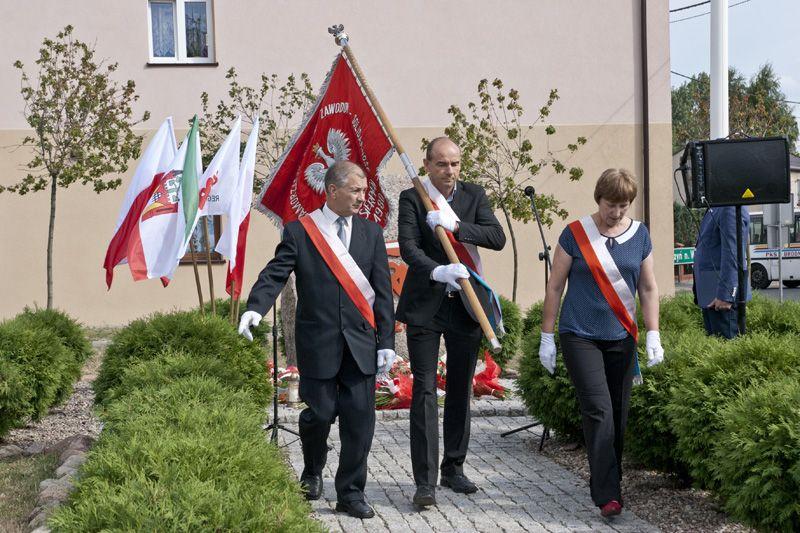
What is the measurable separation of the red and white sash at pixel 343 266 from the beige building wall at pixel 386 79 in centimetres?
1281

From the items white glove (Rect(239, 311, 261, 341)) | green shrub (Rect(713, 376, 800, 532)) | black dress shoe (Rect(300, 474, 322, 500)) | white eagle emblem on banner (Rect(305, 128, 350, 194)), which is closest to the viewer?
green shrub (Rect(713, 376, 800, 532))

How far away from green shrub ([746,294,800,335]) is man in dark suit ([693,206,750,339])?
0.29 metres

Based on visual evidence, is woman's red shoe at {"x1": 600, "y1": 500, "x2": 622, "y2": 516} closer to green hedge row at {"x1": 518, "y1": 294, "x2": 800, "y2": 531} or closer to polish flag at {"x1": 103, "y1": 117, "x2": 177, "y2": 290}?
green hedge row at {"x1": 518, "y1": 294, "x2": 800, "y2": 531}

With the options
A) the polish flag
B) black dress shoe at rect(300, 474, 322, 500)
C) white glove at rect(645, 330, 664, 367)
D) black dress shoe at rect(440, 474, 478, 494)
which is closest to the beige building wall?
the polish flag

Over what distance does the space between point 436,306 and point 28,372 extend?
3544 millimetres

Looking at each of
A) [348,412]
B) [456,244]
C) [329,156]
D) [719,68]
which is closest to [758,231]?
[719,68]

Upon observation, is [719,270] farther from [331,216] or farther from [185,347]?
[185,347]

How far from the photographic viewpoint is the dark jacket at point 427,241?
589cm

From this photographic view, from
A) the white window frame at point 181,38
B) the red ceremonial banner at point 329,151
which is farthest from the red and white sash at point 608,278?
the white window frame at point 181,38

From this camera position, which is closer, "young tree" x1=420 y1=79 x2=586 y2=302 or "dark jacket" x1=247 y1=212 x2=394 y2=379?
"dark jacket" x1=247 y1=212 x2=394 y2=379

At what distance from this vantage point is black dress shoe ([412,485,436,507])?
5.71 m

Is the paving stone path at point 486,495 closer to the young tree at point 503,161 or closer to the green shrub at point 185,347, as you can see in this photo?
the green shrub at point 185,347

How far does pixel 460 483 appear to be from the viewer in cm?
620

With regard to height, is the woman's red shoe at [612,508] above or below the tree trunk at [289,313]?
below
